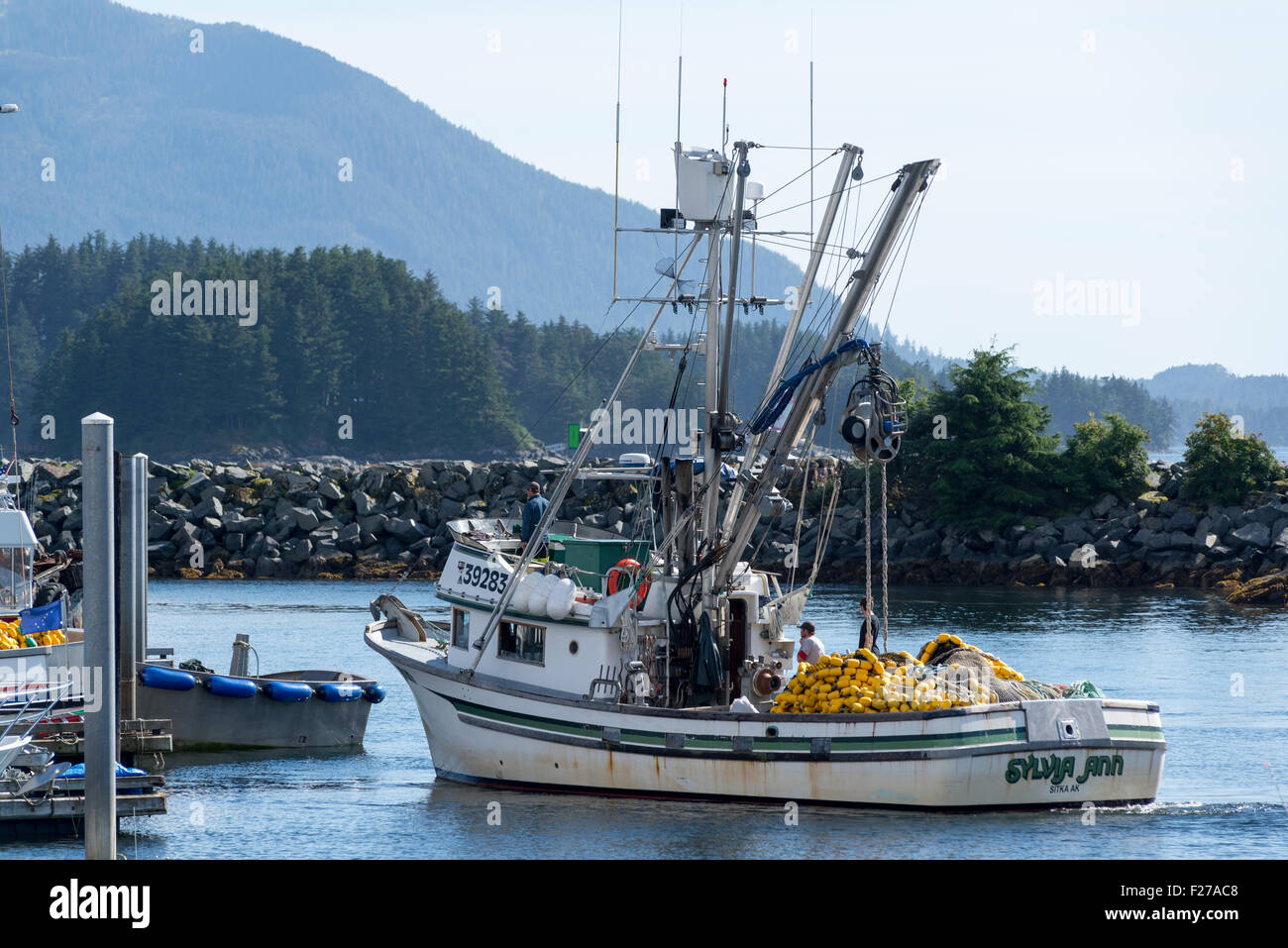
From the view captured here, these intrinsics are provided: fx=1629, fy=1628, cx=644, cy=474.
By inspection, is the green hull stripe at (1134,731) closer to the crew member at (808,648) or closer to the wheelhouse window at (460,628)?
the crew member at (808,648)

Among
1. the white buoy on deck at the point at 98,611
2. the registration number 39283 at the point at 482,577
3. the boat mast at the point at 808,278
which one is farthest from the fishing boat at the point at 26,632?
the boat mast at the point at 808,278

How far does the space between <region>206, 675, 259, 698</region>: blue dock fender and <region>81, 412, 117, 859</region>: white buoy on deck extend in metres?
11.9

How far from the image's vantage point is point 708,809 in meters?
20.3

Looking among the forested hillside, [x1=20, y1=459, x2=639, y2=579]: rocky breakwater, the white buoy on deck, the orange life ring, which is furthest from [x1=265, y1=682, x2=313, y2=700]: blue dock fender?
the forested hillside

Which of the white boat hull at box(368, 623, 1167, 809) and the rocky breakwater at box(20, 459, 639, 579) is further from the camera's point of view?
the rocky breakwater at box(20, 459, 639, 579)

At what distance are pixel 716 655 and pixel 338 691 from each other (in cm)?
856

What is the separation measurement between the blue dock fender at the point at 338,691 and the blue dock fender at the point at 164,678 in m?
2.23

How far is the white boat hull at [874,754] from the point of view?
1964cm

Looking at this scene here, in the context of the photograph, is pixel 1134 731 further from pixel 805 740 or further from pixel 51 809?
pixel 51 809

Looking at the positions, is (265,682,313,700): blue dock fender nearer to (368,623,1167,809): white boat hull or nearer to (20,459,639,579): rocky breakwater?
(368,623,1167,809): white boat hull

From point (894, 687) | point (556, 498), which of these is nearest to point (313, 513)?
point (556, 498)

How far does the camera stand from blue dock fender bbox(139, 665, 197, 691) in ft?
83.6

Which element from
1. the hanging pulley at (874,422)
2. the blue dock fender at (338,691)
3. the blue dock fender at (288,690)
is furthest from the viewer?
the blue dock fender at (338,691)
